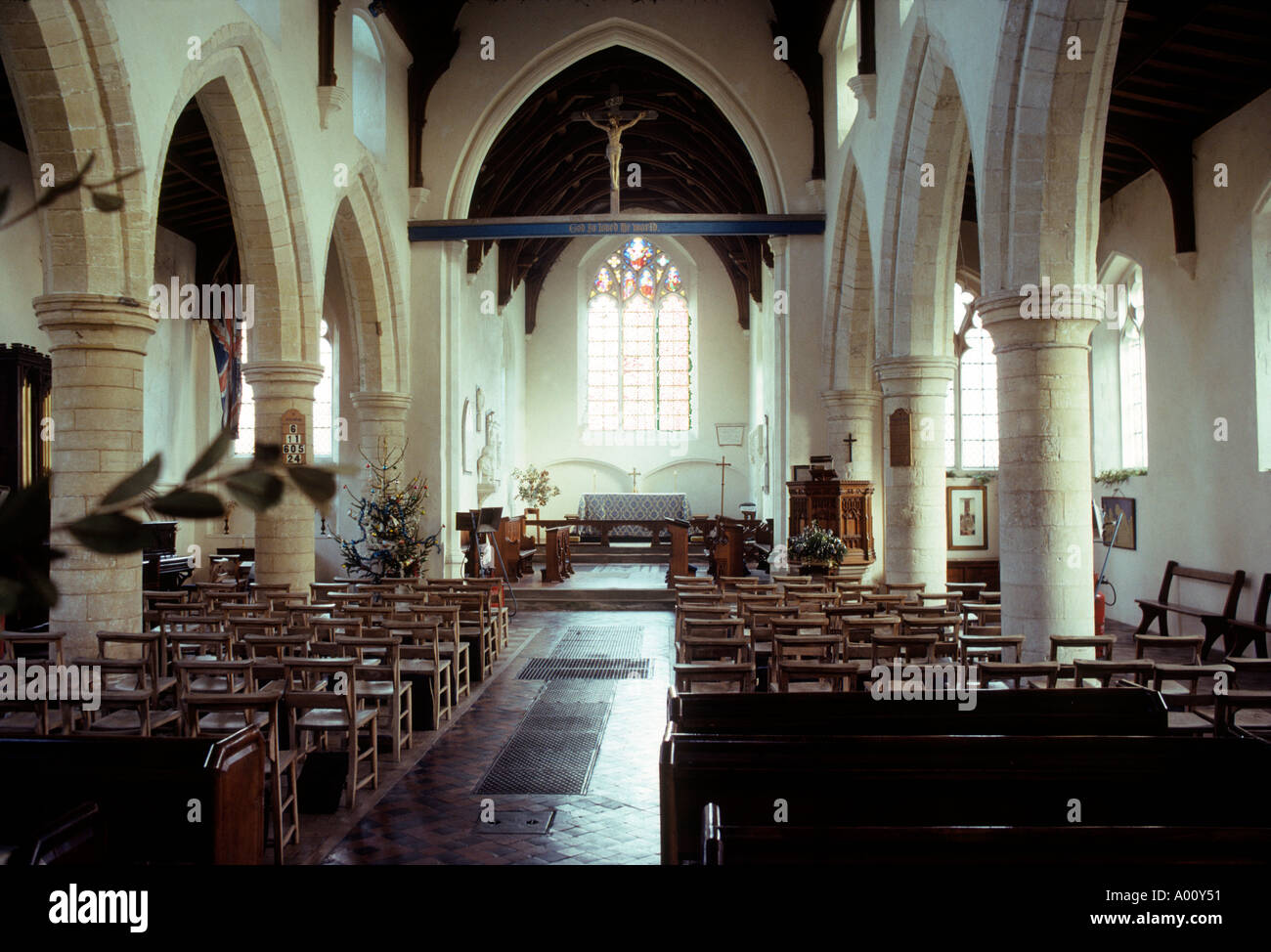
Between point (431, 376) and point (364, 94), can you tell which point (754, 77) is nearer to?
point (364, 94)

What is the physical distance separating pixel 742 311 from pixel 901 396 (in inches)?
516

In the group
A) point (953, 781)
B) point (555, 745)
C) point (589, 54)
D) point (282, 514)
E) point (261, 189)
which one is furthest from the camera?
point (589, 54)

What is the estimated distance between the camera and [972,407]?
1404cm

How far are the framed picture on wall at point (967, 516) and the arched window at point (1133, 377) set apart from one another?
94.6 inches

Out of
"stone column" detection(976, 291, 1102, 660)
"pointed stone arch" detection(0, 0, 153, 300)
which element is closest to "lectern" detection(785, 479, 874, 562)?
"stone column" detection(976, 291, 1102, 660)

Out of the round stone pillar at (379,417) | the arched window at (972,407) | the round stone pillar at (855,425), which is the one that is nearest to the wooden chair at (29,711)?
the round stone pillar at (379,417)

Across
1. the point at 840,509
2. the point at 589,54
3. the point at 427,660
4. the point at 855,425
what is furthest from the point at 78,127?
the point at 855,425

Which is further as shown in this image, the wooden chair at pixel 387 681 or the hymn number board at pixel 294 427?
the hymn number board at pixel 294 427

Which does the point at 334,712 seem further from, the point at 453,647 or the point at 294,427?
the point at 294,427

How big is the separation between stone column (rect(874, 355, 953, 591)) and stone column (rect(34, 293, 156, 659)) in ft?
21.6

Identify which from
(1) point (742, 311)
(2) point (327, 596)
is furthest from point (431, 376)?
(1) point (742, 311)

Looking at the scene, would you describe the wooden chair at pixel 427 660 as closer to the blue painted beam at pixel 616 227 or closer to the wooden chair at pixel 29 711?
the wooden chair at pixel 29 711

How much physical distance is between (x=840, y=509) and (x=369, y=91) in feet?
25.9

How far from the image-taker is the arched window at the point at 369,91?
11773 mm
